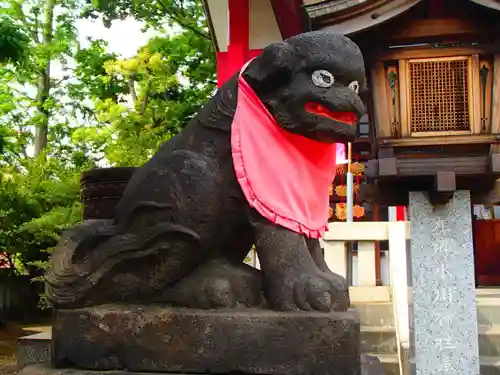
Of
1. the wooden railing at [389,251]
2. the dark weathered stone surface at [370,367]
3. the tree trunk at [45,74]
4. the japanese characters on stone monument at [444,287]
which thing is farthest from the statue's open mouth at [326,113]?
the tree trunk at [45,74]

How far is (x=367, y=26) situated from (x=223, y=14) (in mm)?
4264

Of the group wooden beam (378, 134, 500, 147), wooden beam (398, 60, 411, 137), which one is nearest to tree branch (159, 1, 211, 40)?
wooden beam (398, 60, 411, 137)

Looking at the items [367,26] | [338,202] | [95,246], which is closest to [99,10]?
[338,202]

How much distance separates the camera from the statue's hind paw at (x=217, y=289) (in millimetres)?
1804

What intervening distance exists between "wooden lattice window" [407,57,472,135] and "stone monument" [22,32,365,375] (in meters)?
1.81

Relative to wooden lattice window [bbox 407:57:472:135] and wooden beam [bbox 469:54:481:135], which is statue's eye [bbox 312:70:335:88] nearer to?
wooden lattice window [bbox 407:57:472:135]

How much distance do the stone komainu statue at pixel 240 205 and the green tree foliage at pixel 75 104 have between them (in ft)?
10.5

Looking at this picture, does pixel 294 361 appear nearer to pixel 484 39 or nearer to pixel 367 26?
pixel 367 26

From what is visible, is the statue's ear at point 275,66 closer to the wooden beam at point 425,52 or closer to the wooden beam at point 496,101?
the wooden beam at point 425,52

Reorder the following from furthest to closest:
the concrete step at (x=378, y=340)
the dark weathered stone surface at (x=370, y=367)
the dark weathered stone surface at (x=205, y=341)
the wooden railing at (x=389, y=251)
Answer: the concrete step at (x=378, y=340) → the wooden railing at (x=389, y=251) → the dark weathered stone surface at (x=370, y=367) → the dark weathered stone surface at (x=205, y=341)

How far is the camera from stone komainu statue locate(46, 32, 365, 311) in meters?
1.83

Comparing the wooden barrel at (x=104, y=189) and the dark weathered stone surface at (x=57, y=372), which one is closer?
the dark weathered stone surface at (x=57, y=372)

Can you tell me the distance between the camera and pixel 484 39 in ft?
11.5

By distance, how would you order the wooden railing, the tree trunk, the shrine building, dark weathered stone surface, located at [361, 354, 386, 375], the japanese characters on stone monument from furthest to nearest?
the tree trunk
the wooden railing
the japanese characters on stone monument
the shrine building
dark weathered stone surface, located at [361, 354, 386, 375]
